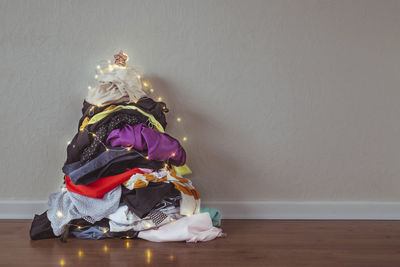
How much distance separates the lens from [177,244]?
1.78 m

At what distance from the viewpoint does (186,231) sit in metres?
1.81

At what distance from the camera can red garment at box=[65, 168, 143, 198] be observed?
6.12ft

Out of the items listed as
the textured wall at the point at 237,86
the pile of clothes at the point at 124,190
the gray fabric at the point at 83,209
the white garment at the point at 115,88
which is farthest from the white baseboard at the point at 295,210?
the white garment at the point at 115,88

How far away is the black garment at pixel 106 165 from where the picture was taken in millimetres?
1854

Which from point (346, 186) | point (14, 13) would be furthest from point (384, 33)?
point (14, 13)

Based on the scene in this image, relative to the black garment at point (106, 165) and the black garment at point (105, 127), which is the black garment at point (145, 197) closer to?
the black garment at point (106, 165)

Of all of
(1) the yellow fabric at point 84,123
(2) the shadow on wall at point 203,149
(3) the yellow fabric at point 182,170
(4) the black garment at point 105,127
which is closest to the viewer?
(4) the black garment at point 105,127

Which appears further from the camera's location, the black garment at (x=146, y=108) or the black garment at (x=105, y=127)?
the black garment at (x=146, y=108)

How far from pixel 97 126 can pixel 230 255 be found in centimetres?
94

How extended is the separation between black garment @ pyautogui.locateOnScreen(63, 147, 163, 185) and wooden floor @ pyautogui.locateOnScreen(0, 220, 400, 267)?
1.04 ft

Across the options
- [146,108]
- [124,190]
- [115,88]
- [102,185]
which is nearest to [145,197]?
[124,190]

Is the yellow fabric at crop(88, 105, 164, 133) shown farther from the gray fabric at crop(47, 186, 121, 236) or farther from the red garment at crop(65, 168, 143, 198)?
the gray fabric at crop(47, 186, 121, 236)

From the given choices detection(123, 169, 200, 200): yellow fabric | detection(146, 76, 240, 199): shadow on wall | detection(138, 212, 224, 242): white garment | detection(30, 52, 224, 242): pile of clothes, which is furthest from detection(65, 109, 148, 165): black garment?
detection(138, 212, 224, 242): white garment

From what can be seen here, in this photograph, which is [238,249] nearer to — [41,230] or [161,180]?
[161,180]
